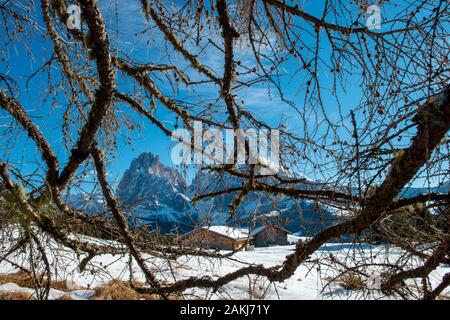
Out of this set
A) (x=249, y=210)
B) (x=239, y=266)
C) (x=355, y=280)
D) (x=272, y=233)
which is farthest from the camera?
(x=272, y=233)

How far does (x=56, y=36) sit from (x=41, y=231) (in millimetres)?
1432

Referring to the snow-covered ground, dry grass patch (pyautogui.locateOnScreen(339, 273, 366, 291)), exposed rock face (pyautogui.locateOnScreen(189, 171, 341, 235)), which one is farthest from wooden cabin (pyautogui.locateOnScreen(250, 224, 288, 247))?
dry grass patch (pyautogui.locateOnScreen(339, 273, 366, 291))

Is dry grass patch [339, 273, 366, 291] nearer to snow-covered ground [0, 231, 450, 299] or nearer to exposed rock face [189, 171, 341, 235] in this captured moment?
snow-covered ground [0, 231, 450, 299]

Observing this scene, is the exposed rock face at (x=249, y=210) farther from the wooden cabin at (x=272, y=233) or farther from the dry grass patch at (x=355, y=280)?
the dry grass patch at (x=355, y=280)

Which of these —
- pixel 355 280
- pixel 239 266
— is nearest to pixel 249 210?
pixel 239 266

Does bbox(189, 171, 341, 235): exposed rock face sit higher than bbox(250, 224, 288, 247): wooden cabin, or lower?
higher

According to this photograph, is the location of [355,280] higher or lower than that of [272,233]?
lower

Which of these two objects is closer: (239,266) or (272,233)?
(239,266)

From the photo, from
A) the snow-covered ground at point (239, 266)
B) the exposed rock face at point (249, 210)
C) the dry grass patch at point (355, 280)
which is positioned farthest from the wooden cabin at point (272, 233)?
the dry grass patch at point (355, 280)

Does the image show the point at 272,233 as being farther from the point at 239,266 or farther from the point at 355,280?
the point at 239,266

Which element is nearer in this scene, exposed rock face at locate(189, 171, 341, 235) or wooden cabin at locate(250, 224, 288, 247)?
exposed rock face at locate(189, 171, 341, 235)

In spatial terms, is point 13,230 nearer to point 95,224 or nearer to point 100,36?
point 95,224
